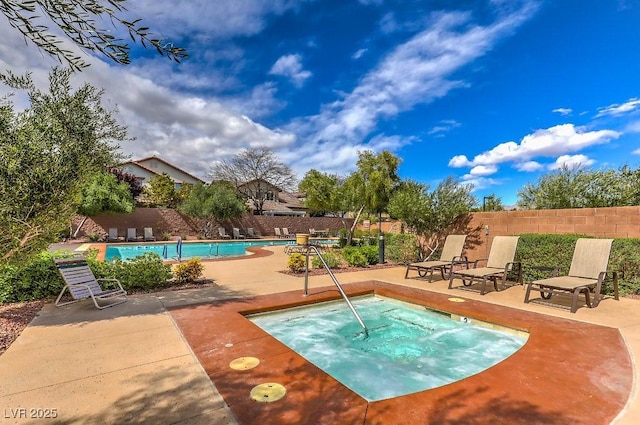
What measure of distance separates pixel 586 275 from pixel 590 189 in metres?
7.56

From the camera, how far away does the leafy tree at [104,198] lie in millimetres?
19430

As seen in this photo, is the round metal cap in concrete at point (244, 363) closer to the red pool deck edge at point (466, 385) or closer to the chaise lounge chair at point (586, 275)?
the red pool deck edge at point (466, 385)

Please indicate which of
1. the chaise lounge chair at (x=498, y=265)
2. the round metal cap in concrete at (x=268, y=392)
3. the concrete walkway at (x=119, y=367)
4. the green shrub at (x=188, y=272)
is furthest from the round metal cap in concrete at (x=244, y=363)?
the chaise lounge chair at (x=498, y=265)

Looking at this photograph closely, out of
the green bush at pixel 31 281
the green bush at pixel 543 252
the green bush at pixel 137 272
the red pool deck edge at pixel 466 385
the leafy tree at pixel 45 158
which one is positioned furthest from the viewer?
the green bush at pixel 543 252

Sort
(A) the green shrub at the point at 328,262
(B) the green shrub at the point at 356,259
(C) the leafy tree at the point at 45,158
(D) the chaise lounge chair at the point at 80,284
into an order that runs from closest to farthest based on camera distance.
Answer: (C) the leafy tree at the point at 45,158 < (D) the chaise lounge chair at the point at 80,284 < (A) the green shrub at the point at 328,262 < (B) the green shrub at the point at 356,259

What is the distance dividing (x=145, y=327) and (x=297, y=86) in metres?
15.5

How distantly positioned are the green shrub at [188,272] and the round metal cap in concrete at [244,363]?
4.80 metres

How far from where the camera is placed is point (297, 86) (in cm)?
1748

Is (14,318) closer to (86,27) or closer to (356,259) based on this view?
(86,27)

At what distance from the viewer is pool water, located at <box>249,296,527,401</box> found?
13.0ft

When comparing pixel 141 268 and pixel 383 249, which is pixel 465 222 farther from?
pixel 141 268

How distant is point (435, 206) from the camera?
10914mm

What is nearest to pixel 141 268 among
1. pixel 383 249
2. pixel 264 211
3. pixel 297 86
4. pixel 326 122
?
pixel 383 249

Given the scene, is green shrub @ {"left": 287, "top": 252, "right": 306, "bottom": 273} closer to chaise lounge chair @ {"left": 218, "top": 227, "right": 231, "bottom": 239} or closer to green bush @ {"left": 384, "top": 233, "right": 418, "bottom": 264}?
green bush @ {"left": 384, "top": 233, "right": 418, "bottom": 264}
